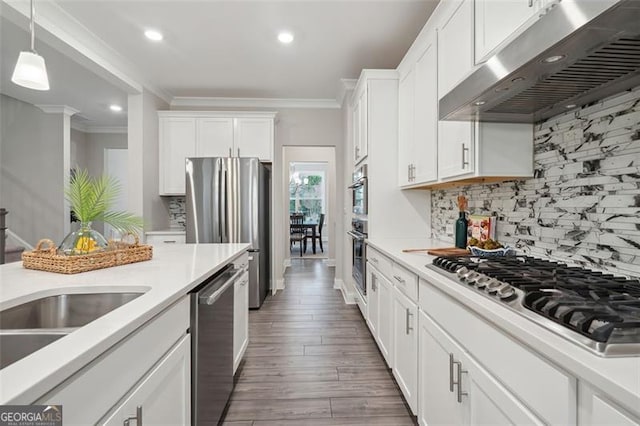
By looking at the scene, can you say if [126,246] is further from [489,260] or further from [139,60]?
[139,60]

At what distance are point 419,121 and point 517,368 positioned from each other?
1981mm

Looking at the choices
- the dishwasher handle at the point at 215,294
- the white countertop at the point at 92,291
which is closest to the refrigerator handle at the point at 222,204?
the white countertop at the point at 92,291

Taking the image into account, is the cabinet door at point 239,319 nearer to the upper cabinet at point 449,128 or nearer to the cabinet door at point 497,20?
the upper cabinet at point 449,128

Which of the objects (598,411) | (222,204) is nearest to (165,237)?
(222,204)

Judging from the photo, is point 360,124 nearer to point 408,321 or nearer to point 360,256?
point 360,256

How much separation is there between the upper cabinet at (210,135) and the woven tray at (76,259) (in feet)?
9.07

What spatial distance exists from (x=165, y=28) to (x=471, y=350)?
3.29 meters

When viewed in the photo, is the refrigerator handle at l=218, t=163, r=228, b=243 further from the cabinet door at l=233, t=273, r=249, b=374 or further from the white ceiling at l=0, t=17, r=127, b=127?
the white ceiling at l=0, t=17, r=127, b=127

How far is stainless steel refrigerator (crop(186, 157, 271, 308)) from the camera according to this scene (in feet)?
12.0

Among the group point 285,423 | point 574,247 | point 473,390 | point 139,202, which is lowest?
point 285,423

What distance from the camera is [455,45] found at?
180 cm

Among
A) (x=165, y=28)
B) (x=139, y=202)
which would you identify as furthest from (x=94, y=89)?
(x=165, y=28)

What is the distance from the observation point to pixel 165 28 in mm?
2766

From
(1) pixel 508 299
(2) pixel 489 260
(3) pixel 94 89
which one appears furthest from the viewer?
(3) pixel 94 89
